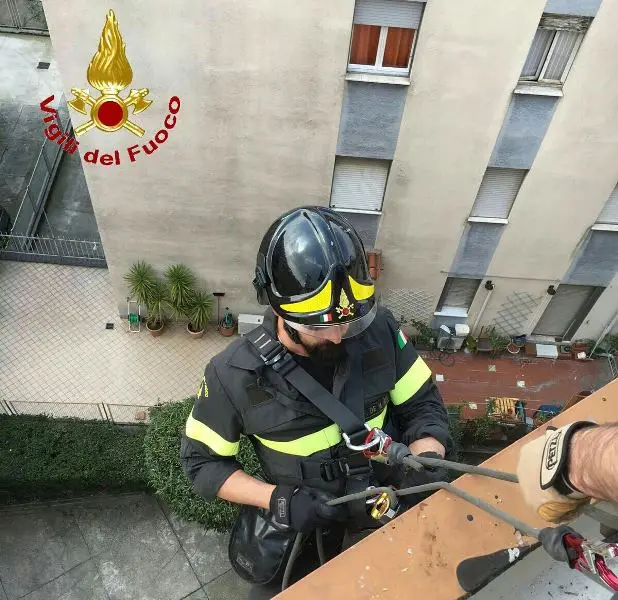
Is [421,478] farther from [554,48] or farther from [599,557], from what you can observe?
[554,48]

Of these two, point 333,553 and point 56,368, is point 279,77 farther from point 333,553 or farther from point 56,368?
point 56,368

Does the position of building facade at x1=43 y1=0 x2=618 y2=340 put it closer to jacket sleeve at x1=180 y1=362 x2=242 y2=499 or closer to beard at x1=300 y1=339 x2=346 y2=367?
beard at x1=300 y1=339 x2=346 y2=367

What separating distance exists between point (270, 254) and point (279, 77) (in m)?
5.29

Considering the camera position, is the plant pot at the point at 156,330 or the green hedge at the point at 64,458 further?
the plant pot at the point at 156,330

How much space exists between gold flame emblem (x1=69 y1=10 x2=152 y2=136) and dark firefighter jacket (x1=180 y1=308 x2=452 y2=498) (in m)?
5.77

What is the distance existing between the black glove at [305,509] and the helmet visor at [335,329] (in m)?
1.05

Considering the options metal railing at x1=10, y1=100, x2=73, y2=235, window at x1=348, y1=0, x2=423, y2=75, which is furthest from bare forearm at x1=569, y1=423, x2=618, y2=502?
metal railing at x1=10, y1=100, x2=73, y2=235

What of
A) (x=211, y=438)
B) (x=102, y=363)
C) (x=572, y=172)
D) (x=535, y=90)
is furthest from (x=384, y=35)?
(x=102, y=363)

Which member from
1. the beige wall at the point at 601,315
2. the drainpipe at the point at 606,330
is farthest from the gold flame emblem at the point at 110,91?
the drainpipe at the point at 606,330

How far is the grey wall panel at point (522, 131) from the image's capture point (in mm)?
8742

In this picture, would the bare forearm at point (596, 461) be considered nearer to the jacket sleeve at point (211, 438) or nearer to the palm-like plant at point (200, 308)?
the jacket sleeve at point (211, 438)

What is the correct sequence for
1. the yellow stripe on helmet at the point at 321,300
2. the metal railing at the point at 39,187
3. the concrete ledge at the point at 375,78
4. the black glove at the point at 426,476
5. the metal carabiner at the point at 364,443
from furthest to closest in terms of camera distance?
the metal railing at the point at 39,187 < the concrete ledge at the point at 375,78 < the yellow stripe on helmet at the point at 321,300 < the black glove at the point at 426,476 < the metal carabiner at the point at 364,443

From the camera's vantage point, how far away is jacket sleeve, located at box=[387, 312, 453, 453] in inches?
173

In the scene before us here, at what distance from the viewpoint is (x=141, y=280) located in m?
11.7
